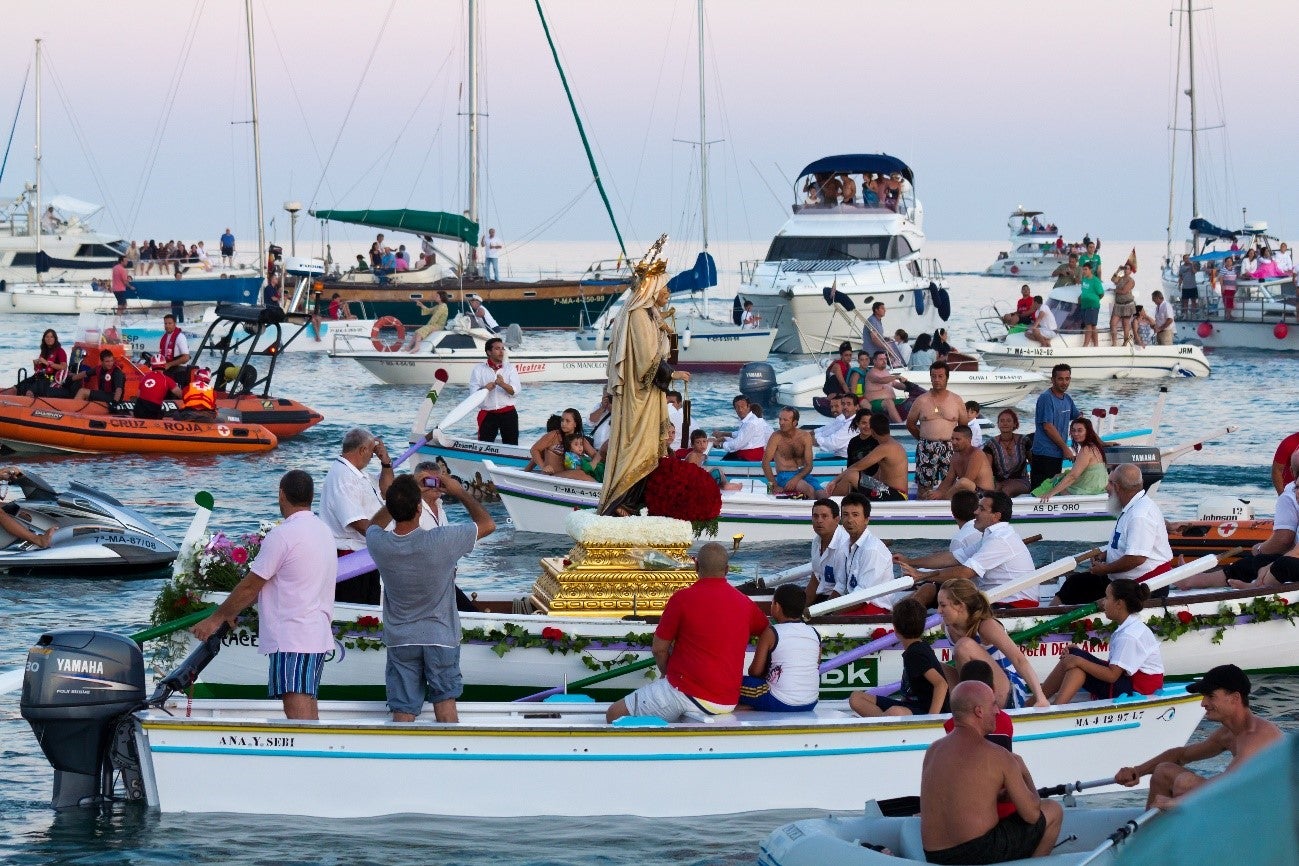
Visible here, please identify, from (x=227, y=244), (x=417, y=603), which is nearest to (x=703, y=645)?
(x=417, y=603)

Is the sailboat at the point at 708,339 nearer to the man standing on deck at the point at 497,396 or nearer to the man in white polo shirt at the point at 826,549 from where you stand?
the man standing on deck at the point at 497,396

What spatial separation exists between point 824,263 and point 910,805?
35.5 meters

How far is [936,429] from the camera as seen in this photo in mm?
17062

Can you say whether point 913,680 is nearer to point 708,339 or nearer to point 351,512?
point 351,512

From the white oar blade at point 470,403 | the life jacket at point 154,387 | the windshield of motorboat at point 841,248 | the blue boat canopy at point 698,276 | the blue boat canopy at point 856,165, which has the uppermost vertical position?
the blue boat canopy at point 856,165

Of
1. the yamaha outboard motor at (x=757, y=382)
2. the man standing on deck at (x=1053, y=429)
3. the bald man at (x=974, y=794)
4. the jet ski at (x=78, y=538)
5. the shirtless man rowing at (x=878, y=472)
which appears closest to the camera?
the bald man at (x=974, y=794)

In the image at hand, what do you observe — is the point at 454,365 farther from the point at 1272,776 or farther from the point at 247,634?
the point at 1272,776

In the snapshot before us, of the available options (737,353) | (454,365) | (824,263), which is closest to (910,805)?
(454,365)

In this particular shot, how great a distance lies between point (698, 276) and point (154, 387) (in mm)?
19746

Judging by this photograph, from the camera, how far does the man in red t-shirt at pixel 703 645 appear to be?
885 centimetres

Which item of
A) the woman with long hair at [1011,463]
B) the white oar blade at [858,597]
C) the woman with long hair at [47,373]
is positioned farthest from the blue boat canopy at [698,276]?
the white oar blade at [858,597]

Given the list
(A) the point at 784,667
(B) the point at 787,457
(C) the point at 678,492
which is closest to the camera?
(A) the point at 784,667

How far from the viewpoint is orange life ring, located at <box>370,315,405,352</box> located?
38.2 m

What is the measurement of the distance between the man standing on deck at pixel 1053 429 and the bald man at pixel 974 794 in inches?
423
